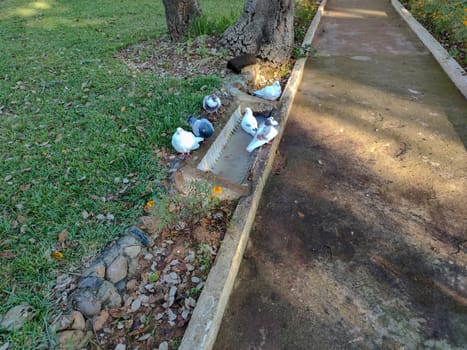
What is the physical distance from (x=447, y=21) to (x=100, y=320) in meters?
8.73

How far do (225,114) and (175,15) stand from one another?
9.85ft

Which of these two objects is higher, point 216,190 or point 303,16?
point 303,16

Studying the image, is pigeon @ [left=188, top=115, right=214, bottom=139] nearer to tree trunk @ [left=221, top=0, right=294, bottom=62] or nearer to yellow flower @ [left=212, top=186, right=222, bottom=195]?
yellow flower @ [left=212, top=186, right=222, bottom=195]

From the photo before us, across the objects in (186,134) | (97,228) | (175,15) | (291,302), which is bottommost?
(291,302)

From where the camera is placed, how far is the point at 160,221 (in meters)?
2.68

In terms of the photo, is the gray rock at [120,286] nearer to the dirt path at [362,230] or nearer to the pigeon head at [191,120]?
the dirt path at [362,230]

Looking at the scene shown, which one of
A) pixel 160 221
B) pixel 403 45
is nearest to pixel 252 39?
pixel 403 45

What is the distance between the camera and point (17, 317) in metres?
2.04

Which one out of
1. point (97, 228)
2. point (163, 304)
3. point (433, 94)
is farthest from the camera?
point (433, 94)

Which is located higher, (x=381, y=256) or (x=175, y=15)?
(x=175, y=15)

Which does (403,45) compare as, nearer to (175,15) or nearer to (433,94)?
(433,94)

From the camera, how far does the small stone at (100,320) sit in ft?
6.79

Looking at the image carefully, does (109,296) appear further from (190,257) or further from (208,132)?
(208,132)

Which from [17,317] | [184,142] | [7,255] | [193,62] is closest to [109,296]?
[17,317]
